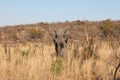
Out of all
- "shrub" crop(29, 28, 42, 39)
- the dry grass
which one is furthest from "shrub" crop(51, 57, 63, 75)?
"shrub" crop(29, 28, 42, 39)

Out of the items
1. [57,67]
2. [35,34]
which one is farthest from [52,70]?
[35,34]

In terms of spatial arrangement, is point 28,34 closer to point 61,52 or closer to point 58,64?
point 61,52

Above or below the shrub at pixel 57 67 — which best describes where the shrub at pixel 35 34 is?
below

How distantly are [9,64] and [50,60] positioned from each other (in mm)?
1323

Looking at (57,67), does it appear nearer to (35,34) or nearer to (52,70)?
(52,70)

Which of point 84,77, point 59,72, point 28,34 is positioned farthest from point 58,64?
point 28,34

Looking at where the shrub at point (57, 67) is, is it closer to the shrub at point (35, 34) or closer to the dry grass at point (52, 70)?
the dry grass at point (52, 70)

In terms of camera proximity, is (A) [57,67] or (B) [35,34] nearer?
(A) [57,67]

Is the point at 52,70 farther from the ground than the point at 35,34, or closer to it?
farther from the ground

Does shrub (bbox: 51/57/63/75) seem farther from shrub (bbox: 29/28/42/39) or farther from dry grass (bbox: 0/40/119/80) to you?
shrub (bbox: 29/28/42/39)

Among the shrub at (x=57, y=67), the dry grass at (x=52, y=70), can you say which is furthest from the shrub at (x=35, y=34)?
the shrub at (x=57, y=67)

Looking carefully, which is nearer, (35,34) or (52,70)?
(52,70)

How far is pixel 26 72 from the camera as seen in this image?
9688 millimetres

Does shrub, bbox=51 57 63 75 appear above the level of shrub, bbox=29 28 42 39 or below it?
above
